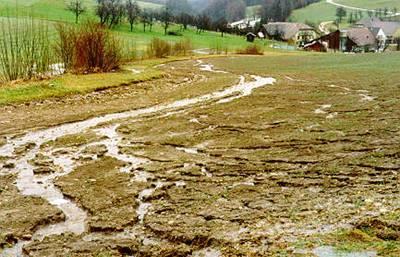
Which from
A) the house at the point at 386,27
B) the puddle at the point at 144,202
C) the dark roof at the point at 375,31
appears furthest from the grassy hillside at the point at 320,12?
the puddle at the point at 144,202

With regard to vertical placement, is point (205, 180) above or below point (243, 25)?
below

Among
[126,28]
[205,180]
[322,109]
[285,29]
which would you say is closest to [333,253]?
[205,180]

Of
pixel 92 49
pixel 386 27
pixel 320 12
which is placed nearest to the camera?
pixel 92 49

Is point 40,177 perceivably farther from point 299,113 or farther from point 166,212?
point 299,113

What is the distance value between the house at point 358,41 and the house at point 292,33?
11770 millimetres

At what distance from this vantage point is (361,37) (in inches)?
4717

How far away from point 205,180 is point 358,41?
11408 centimetres

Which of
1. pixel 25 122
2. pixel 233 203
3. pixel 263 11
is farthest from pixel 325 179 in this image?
pixel 263 11

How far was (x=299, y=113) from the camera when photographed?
2011cm

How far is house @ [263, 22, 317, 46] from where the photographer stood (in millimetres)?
132413

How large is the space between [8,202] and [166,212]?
123 inches

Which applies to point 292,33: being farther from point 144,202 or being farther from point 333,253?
point 333,253

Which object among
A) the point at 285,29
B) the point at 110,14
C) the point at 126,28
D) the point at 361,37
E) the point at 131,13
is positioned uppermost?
the point at 131,13

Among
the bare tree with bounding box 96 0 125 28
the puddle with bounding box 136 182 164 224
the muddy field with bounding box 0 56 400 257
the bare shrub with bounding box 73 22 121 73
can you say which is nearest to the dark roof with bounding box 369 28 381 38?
the bare tree with bounding box 96 0 125 28
